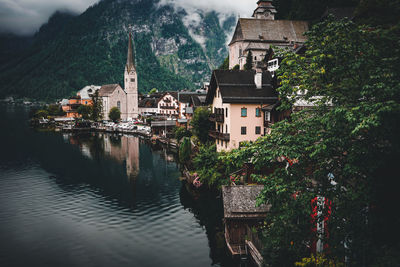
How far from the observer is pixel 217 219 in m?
32.5

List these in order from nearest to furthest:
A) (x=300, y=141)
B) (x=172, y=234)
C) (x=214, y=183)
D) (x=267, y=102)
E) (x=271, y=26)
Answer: (x=300, y=141), (x=172, y=234), (x=214, y=183), (x=267, y=102), (x=271, y=26)

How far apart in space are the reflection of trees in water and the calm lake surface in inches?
3.2

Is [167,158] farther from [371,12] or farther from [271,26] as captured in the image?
[271,26]

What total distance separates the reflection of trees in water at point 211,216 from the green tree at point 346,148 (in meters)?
12.6

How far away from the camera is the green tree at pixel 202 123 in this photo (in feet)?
167

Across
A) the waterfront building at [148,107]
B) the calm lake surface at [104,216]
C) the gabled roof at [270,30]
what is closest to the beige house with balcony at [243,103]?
the calm lake surface at [104,216]

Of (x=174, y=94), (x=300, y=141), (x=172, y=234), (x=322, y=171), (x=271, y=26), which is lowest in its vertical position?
(x=172, y=234)

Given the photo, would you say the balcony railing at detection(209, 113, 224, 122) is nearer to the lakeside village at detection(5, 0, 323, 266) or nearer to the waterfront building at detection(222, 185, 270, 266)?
the lakeside village at detection(5, 0, 323, 266)

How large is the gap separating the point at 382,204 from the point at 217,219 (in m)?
23.3

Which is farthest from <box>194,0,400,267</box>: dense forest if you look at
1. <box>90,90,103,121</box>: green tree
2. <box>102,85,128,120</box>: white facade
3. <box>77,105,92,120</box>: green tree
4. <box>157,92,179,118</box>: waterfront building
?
<box>102,85,128,120</box>: white facade

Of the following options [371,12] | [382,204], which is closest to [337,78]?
[382,204]

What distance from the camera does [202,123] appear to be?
51.2m

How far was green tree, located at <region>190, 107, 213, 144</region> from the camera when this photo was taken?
5088 centimetres

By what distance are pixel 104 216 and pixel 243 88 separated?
79.5 feet
